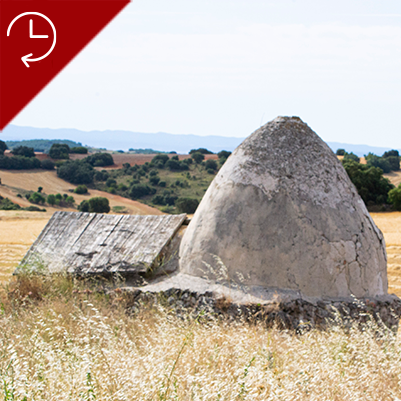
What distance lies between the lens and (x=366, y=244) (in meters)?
5.05

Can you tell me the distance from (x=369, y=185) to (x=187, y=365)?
23.7 meters

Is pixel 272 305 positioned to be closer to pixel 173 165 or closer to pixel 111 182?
pixel 111 182

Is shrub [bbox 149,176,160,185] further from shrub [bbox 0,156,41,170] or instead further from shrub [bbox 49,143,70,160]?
shrub [bbox 49,143,70,160]

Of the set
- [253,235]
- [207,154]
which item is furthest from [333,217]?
[207,154]

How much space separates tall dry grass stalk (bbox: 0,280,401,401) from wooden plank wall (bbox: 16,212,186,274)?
1.82ft

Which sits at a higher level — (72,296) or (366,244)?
(366,244)

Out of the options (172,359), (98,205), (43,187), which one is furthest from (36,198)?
(172,359)

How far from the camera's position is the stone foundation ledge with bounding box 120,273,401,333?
15.3 feet

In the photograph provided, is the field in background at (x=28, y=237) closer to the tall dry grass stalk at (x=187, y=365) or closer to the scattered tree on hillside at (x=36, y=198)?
the tall dry grass stalk at (x=187, y=365)

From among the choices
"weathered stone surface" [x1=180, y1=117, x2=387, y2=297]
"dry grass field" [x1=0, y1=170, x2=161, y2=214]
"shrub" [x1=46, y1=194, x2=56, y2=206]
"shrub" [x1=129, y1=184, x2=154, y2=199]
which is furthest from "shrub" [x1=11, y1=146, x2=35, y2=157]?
"weathered stone surface" [x1=180, y1=117, x2=387, y2=297]

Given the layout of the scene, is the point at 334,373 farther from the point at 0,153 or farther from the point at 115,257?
the point at 0,153

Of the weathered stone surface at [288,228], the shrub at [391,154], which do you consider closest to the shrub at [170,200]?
the shrub at [391,154]

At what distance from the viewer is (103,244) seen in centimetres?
600

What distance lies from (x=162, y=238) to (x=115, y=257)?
0.66 meters
